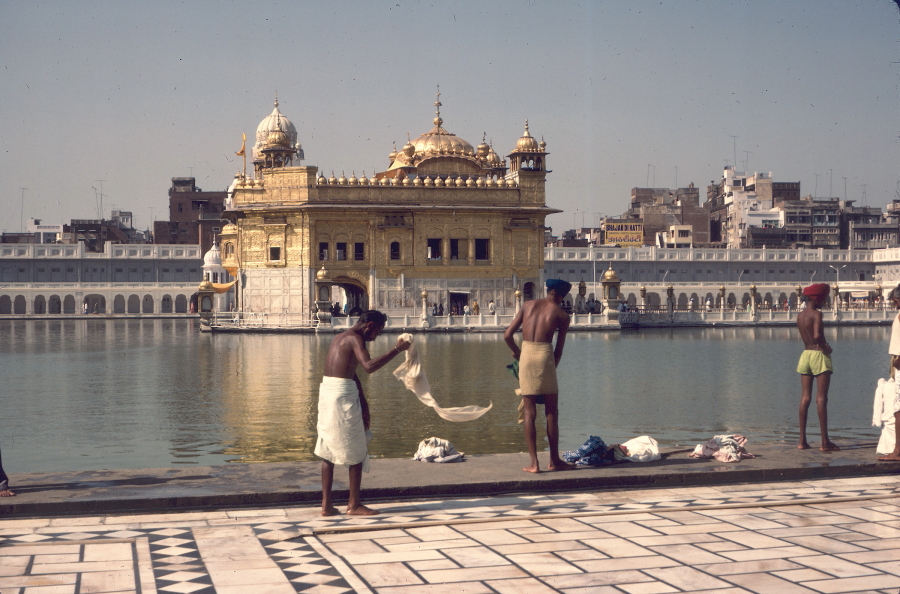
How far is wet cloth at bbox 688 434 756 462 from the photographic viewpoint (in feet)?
28.8

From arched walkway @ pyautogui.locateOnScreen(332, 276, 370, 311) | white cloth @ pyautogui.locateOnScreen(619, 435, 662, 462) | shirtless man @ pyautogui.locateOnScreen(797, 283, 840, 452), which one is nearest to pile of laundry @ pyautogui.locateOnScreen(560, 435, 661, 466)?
white cloth @ pyautogui.locateOnScreen(619, 435, 662, 462)

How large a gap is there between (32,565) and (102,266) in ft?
250

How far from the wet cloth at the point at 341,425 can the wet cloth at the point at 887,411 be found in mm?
4396

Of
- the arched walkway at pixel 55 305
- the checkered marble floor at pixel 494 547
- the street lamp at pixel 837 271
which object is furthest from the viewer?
the street lamp at pixel 837 271

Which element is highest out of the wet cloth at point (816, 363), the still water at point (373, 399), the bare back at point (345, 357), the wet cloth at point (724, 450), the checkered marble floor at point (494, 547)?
the bare back at point (345, 357)

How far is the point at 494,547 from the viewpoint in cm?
612

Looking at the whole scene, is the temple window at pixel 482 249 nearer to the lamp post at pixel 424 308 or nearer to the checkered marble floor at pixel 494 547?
the lamp post at pixel 424 308

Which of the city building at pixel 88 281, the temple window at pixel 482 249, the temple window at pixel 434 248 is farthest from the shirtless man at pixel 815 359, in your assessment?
the city building at pixel 88 281

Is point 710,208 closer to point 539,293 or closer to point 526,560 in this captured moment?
point 539,293

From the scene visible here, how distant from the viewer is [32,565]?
571 cm

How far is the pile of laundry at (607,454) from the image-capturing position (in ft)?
28.3

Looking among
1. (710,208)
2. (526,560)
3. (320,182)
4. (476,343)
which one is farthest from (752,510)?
(710,208)

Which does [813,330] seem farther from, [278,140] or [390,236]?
[278,140]

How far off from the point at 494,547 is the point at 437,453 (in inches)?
104
